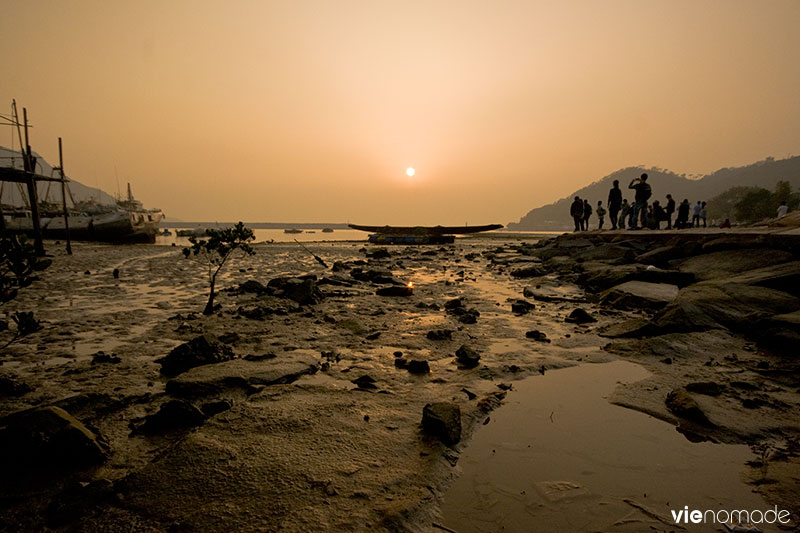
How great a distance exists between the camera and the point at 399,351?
5.81 meters

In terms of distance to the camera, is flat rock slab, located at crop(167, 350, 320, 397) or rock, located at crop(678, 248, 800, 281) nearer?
flat rock slab, located at crop(167, 350, 320, 397)

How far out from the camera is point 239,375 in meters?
4.53

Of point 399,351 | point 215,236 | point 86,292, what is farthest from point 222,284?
point 399,351

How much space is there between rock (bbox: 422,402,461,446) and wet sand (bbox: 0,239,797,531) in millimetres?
71

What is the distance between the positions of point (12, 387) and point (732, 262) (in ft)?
46.9

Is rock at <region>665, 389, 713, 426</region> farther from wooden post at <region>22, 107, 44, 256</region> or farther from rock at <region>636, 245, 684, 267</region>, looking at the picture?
wooden post at <region>22, 107, 44, 256</region>

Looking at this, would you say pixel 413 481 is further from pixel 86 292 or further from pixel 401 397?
pixel 86 292

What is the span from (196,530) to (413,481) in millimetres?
1444

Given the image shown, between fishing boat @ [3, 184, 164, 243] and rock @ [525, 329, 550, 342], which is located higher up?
fishing boat @ [3, 184, 164, 243]

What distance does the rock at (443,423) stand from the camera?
10.7 ft

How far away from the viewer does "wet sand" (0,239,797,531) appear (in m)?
2.40

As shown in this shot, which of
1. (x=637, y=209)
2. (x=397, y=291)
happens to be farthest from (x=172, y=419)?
(x=637, y=209)

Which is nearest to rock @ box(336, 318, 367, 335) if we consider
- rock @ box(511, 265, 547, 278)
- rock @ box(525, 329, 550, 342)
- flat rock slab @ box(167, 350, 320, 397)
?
flat rock slab @ box(167, 350, 320, 397)

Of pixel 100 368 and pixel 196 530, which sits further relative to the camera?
pixel 100 368
